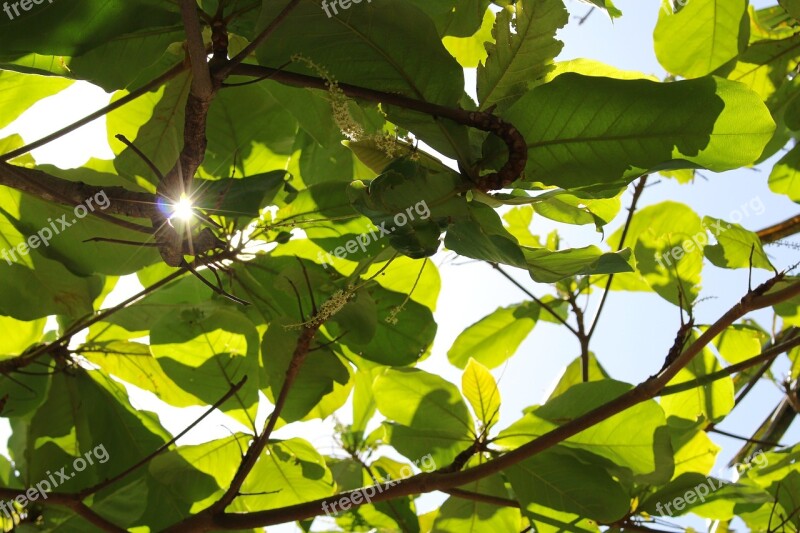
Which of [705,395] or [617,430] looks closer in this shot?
[617,430]

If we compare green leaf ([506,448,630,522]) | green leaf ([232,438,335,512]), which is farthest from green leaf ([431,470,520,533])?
A: green leaf ([232,438,335,512])

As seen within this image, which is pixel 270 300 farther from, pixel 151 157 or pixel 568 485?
pixel 568 485

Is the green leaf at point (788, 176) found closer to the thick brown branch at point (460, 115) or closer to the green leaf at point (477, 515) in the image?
the green leaf at point (477, 515)

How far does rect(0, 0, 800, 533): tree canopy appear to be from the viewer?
2.50ft

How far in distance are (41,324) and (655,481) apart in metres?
1.25

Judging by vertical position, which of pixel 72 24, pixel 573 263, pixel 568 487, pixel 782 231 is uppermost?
pixel 72 24

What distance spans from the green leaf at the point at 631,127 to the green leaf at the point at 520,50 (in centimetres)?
4

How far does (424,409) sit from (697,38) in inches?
34.6

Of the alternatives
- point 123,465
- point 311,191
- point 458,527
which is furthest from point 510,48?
point 123,465

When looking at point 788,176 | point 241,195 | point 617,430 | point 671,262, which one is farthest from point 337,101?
point 788,176

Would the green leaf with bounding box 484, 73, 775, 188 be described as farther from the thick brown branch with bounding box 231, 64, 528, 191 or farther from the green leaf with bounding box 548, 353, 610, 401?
the green leaf with bounding box 548, 353, 610, 401

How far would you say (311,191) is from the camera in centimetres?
126

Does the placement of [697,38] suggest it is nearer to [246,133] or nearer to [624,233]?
[624,233]

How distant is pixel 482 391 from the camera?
4.61ft
